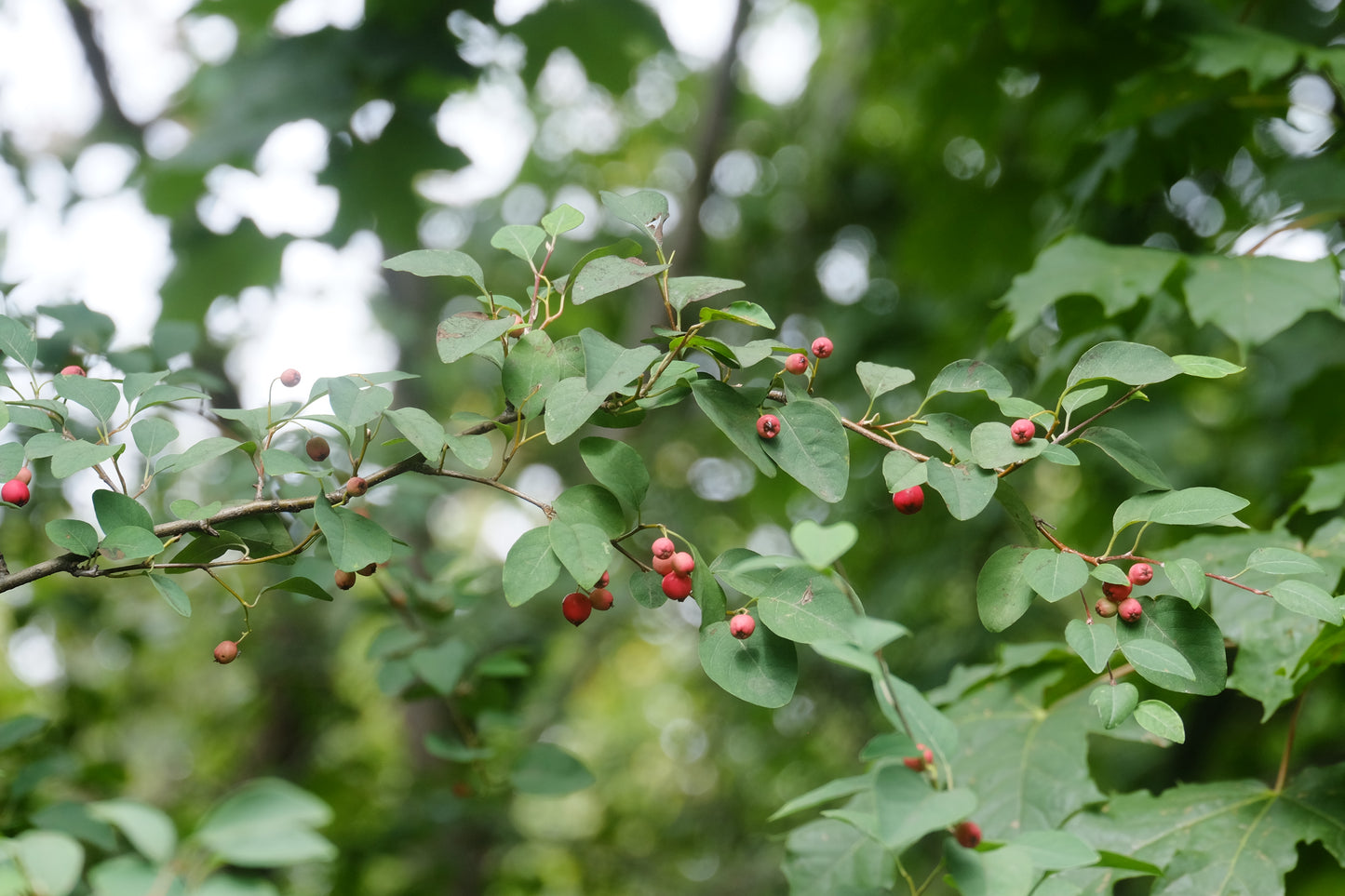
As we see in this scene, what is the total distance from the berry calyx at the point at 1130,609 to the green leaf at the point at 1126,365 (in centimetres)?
14

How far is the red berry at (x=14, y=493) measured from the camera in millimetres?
614

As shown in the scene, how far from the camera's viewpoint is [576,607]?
2.17 ft

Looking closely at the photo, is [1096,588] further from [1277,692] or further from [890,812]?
[890,812]

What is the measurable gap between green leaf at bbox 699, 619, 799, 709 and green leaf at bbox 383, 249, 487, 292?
0.29 metres

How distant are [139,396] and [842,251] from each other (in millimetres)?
2950

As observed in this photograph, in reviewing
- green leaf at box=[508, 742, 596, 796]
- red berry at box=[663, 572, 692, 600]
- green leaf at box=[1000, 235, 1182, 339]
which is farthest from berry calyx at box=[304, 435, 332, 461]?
green leaf at box=[1000, 235, 1182, 339]

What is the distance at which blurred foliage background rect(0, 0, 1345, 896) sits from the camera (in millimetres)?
1370

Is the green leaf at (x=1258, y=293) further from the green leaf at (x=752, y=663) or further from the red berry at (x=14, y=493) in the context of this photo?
the red berry at (x=14, y=493)

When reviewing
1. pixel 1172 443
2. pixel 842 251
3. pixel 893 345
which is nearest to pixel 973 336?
pixel 1172 443

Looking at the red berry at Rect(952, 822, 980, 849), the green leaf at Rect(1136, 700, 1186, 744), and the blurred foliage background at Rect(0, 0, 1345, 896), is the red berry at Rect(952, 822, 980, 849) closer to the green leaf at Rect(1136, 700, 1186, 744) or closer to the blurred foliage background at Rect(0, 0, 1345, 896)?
the green leaf at Rect(1136, 700, 1186, 744)

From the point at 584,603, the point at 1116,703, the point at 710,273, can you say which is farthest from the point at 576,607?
the point at 710,273

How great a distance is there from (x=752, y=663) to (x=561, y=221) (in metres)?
0.35

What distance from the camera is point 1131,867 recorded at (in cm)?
67

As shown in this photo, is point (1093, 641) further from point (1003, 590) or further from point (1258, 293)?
point (1258, 293)
